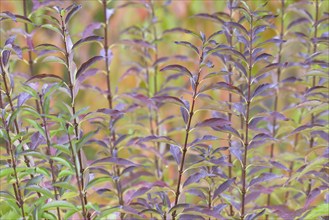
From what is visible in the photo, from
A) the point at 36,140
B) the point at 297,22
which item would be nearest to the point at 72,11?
the point at 36,140

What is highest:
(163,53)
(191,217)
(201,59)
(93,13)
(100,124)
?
(93,13)

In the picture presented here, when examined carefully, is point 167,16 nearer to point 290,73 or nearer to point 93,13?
point 93,13

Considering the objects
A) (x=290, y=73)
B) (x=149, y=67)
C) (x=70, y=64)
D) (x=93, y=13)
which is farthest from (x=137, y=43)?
(x=290, y=73)

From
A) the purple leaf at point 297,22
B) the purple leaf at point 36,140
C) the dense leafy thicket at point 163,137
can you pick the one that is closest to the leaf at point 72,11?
the dense leafy thicket at point 163,137

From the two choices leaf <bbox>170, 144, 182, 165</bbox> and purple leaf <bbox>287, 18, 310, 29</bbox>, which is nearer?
leaf <bbox>170, 144, 182, 165</bbox>

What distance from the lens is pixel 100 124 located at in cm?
131

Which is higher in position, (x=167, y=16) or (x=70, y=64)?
(x=167, y=16)

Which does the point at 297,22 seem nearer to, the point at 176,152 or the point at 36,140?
the point at 176,152

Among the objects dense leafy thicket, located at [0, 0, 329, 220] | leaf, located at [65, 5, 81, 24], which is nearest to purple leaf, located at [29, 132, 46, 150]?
dense leafy thicket, located at [0, 0, 329, 220]

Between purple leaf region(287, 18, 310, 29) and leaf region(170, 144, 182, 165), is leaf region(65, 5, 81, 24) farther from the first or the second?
purple leaf region(287, 18, 310, 29)

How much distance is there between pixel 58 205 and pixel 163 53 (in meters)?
1.71

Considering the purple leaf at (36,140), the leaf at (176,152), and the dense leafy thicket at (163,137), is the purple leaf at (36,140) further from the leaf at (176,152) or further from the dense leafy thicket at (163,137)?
the leaf at (176,152)

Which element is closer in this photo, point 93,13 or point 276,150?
point 276,150

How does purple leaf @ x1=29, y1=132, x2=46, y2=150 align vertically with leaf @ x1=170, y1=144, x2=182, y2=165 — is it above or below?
above
